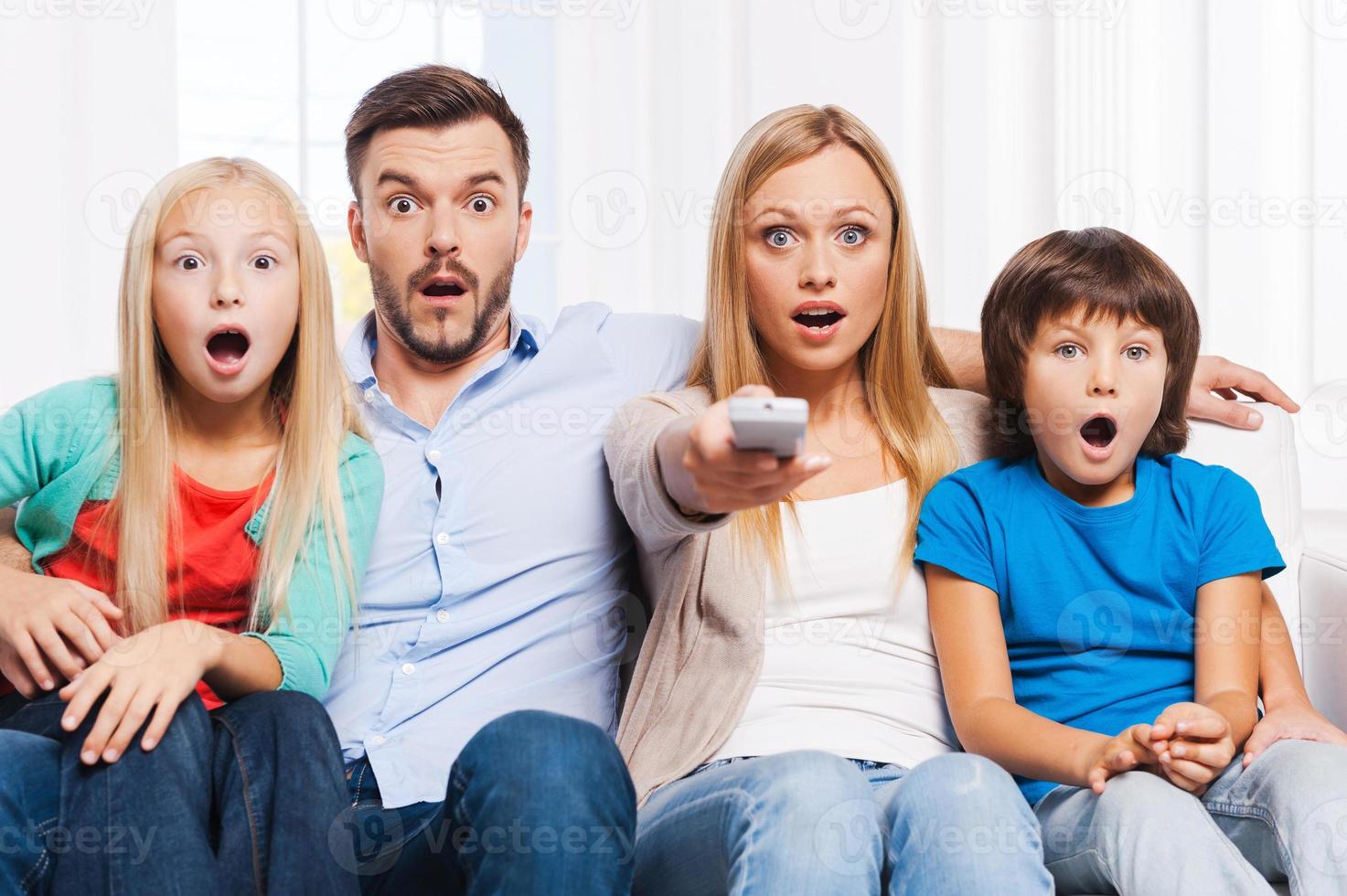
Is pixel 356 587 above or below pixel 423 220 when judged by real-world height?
below

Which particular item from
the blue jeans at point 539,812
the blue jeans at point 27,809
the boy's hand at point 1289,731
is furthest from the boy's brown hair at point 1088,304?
the blue jeans at point 27,809

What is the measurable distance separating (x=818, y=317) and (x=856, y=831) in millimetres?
665

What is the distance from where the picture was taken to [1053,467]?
155 cm

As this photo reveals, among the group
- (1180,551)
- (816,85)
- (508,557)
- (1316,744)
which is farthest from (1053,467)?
(816,85)

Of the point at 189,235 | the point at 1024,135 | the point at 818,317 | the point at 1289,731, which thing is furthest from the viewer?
the point at 1024,135

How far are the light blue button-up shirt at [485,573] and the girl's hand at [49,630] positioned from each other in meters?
0.31

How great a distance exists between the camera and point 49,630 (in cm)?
127

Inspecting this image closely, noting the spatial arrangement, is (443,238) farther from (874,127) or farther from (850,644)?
(874,127)

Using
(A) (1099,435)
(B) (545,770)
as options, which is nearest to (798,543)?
(A) (1099,435)

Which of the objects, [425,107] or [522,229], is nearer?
[425,107]

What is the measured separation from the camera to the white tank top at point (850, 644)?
1427mm

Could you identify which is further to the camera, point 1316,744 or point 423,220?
point 423,220

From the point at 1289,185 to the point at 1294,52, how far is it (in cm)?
27

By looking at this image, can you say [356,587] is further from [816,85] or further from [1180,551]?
[816,85]
